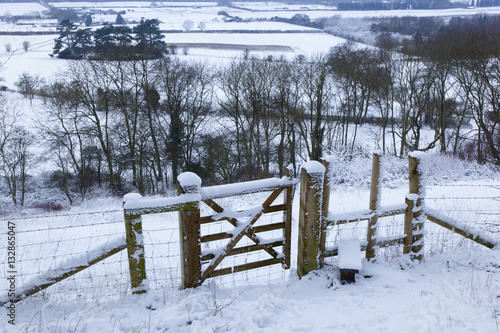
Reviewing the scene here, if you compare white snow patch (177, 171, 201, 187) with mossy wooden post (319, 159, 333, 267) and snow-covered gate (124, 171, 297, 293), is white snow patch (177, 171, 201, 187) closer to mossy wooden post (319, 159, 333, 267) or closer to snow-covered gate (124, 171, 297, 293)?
snow-covered gate (124, 171, 297, 293)

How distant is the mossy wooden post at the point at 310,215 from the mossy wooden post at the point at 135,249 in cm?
196

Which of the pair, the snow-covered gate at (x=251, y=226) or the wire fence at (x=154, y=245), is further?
the wire fence at (x=154, y=245)

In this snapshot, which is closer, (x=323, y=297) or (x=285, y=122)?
(x=323, y=297)

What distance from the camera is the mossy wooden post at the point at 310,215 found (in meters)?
4.43

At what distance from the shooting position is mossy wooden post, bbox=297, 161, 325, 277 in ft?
14.5

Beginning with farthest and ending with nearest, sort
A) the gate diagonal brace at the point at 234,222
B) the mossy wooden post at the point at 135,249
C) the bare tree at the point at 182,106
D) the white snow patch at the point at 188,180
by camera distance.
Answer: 1. the bare tree at the point at 182,106
2. the gate diagonal brace at the point at 234,222
3. the white snow patch at the point at 188,180
4. the mossy wooden post at the point at 135,249

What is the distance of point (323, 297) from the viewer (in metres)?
4.16

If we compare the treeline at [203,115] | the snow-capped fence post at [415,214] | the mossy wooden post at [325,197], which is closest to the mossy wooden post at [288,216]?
the mossy wooden post at [325,197]

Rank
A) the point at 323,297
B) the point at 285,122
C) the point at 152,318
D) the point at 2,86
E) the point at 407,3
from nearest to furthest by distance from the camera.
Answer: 1. the point at 152,318
2. the point at 323,297
3. the point at 285,122
4. the point at 2,86
5. the point at 407,3

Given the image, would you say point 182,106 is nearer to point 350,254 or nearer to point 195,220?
point 195,220

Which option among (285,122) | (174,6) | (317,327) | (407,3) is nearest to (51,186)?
(285,122)

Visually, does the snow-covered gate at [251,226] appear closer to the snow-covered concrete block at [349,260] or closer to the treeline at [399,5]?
the snow-covered concrete block at [349,260]

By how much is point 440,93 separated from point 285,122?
39.0ft

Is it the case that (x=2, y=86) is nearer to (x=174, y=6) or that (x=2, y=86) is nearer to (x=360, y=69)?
(x=360, y=69)
